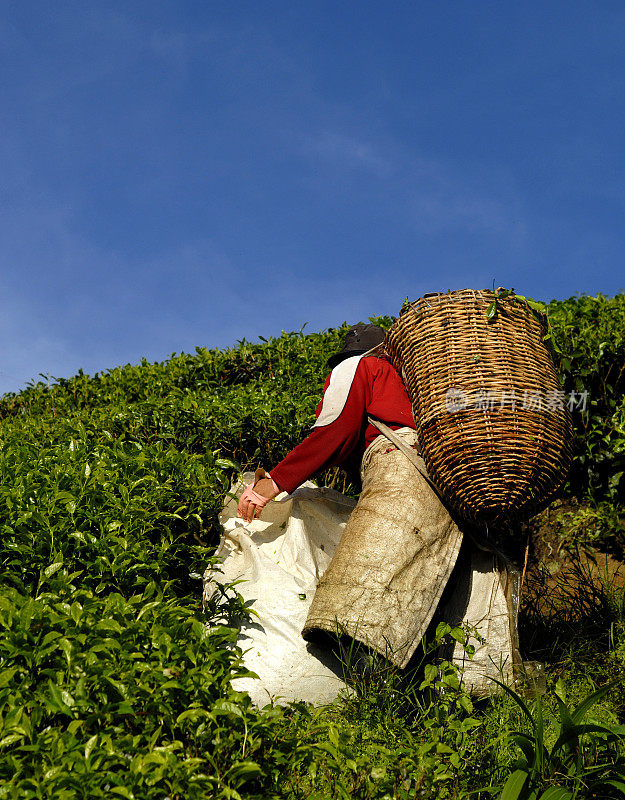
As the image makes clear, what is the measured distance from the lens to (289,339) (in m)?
6.88

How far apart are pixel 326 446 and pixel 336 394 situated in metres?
0.29

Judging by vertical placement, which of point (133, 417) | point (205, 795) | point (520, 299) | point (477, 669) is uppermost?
point (520, 299)

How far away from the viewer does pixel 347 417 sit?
354cm

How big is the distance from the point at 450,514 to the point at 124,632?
168 cm

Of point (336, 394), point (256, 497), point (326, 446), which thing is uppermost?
point (336, 394)

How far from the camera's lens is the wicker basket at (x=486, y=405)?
9.61 ft

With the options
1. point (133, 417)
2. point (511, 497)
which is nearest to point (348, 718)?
point (511, 497)

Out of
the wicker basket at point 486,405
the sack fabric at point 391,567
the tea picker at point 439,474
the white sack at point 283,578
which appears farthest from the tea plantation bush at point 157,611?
the wicker basket at point 486,405

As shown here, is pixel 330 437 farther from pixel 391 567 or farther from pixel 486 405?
pixel 486 405

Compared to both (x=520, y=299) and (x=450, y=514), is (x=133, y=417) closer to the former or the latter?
(x=450, y=514)

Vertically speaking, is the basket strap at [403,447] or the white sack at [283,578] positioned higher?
the basket strap at [403,447]

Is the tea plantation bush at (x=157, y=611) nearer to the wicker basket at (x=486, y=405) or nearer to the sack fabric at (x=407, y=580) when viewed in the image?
the sack fabric at (x=407, y=580)

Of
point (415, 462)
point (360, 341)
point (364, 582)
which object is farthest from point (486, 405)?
point (360, 341)

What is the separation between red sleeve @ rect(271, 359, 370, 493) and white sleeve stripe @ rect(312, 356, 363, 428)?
0.02 m
